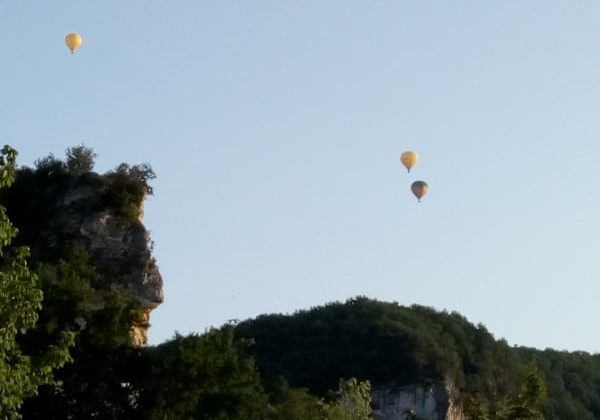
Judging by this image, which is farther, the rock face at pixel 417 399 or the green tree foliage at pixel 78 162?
the rock face at pixel 417 399

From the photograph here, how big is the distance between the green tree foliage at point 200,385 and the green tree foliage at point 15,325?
17.0m

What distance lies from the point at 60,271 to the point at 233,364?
5585 millimetres

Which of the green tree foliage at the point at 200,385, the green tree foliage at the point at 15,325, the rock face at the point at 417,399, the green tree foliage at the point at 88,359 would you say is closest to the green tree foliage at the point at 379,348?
the rock face at the point at 417,399

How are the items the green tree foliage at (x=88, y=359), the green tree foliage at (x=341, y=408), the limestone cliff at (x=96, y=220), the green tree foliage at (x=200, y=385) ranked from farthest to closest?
the limestone cliff at (x=96, y=220) < the green tree foliage at (x=341, y=408) < the green tree foliage at (x=200, y=385) < the green tree foliage at (x=88, y=359)

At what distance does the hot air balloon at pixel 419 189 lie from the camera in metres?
61.9

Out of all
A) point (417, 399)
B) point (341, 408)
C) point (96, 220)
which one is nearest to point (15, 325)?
point (341, 408)

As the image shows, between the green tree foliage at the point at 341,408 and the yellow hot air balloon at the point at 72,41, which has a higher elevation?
the yellow hot air balloon at the point at 72,41

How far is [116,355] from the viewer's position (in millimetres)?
39375

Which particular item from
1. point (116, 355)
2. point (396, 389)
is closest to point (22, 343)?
point (116, 355)

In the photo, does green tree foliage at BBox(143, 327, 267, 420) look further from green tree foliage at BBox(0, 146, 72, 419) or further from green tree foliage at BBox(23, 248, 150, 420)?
green tree foliage at BBox(0, 146, 72, 419)

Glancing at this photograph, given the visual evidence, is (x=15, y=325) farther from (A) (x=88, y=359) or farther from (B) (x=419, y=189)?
(B) (x=419, y=189)

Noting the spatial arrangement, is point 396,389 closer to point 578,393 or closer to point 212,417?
point 578,393

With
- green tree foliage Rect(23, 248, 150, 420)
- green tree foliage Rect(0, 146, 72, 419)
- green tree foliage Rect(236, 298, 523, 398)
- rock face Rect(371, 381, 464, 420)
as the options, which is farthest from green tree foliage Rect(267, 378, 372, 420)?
rock face Rect(371, 381, 464, 420)

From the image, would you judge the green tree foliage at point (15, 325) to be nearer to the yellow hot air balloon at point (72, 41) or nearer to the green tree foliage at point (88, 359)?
the green tree foliage at point (88, 359)
